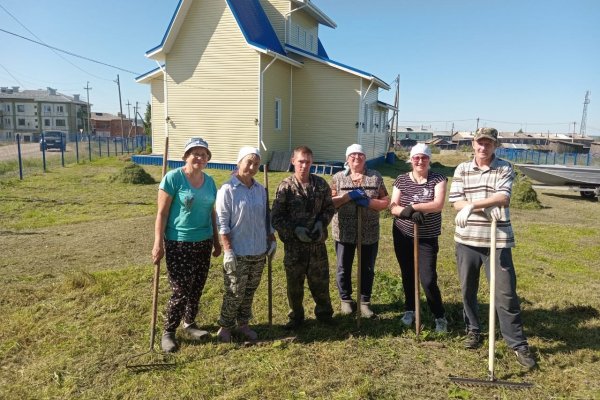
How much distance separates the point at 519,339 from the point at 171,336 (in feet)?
10.00

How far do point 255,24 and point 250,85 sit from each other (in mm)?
2937

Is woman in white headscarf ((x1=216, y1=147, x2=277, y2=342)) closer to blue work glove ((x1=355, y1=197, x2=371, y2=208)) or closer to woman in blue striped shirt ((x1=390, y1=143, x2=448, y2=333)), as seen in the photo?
blue work glove ((x1=355, y1=197, x2=371, y2=208))

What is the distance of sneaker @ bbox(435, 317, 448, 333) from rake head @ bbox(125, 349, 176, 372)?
98.4 inches

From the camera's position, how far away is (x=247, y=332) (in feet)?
13.3

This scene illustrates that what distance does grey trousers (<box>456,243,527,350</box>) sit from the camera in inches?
138

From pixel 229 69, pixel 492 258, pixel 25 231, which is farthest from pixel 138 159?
pixel 492 258

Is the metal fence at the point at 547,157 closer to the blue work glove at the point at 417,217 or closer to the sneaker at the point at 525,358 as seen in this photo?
the sneaker at the point at 525,358

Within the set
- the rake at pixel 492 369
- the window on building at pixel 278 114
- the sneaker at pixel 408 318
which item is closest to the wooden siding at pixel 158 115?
the window on building at pixel 278 114

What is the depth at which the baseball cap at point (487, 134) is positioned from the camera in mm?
3463

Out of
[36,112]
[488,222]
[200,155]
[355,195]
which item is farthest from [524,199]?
[36,112]

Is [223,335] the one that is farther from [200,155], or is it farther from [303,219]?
[200,155]

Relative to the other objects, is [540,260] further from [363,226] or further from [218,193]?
[218,193]

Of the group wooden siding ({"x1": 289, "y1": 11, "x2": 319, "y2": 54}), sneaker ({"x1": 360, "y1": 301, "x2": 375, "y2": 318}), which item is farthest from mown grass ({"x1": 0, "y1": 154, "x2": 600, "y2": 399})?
wooden siding ({"x1": 289, "y1": 11, "x2": 319, "y2": 54})

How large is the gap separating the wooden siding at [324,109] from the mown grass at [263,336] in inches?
484
